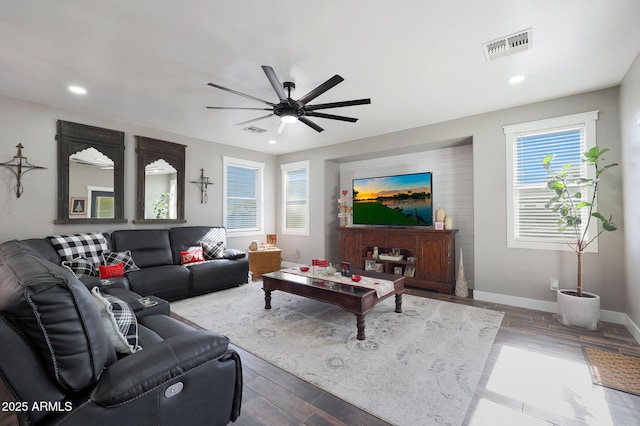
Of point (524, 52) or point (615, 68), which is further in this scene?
point (615, 68)

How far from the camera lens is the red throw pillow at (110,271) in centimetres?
360

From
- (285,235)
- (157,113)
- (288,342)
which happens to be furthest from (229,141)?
(288,342)

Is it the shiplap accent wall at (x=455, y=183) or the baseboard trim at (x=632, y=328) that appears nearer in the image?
the baseboard trim at (x=632, y=328)

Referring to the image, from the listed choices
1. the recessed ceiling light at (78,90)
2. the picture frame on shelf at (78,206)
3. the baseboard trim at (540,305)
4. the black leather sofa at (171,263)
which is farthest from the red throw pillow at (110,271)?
the baseboard trim at (540,305)

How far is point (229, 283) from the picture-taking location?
15.4 feet

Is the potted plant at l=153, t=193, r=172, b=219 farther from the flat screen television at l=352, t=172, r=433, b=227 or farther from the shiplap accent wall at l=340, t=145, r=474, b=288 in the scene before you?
the shiplap accent wall at l=340, t=145, r=474, b=288

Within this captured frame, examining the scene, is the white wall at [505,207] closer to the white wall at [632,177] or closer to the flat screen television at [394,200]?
the white wall at [632,177]

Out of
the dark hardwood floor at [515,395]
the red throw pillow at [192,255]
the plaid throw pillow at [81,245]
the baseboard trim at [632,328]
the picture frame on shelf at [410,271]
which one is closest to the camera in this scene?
the dark hardwood floor at [515,395]

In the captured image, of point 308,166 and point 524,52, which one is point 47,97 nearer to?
point 308,166

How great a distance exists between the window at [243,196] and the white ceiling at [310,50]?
216 centimetres

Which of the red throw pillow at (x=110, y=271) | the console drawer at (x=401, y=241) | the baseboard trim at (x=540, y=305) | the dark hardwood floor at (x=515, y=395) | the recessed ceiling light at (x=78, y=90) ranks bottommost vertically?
the dark hardwood floor at (x=515, y=395)

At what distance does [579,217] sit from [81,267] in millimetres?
6097

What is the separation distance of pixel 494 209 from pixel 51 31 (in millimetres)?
5194

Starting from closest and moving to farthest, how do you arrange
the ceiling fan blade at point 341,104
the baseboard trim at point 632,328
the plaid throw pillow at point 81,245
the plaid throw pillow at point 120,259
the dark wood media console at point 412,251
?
the ceiling fan blade at point 341,104 → the baseboard trim at point 632,328 → the plaid throw pillow at point 81,245 → the plaid throw pillow at point 120,259 → the dark wood media console at point 412,251
